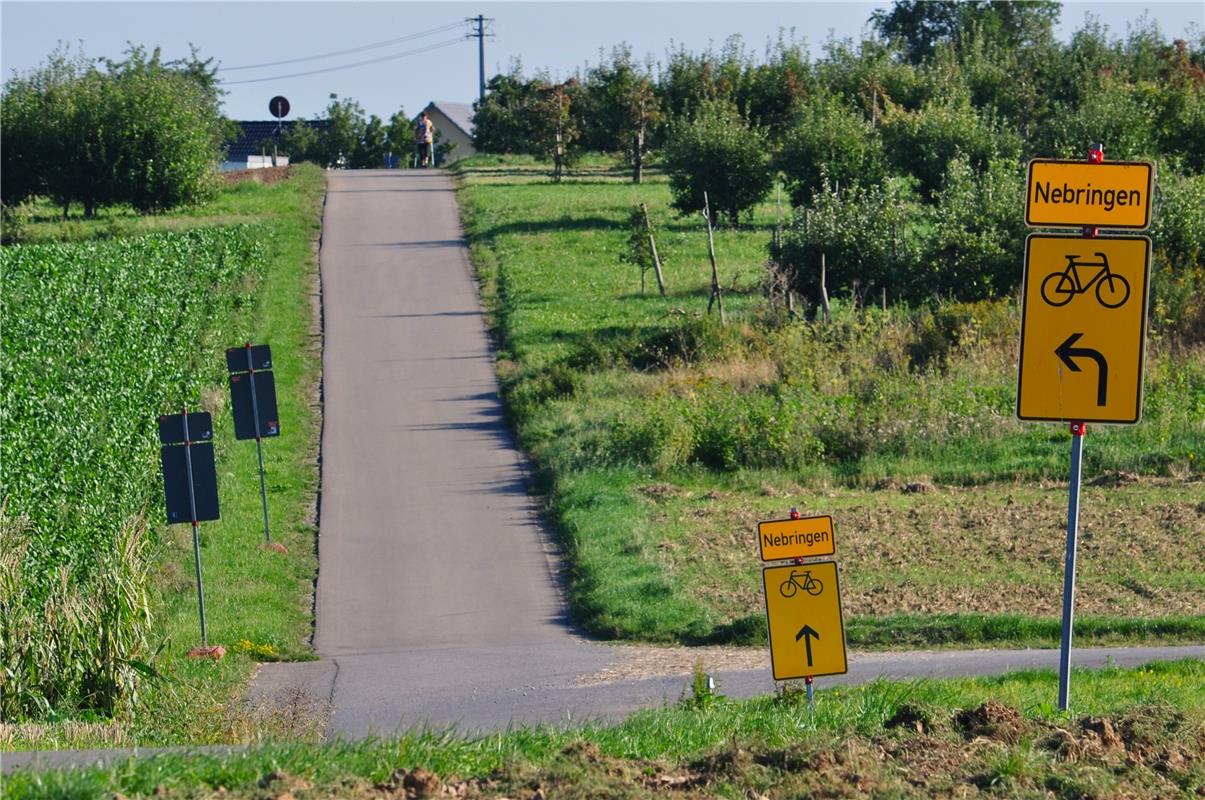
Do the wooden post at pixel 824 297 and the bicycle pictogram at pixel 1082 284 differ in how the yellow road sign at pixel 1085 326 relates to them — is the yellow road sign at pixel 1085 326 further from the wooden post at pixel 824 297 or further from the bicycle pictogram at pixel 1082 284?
the wooden post at pixel 824 297

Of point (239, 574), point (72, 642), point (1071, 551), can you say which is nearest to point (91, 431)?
point (239, 574)

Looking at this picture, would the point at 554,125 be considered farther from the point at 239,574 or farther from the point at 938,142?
the point at 239,574

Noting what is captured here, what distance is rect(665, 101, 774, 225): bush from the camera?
39906 millimetres

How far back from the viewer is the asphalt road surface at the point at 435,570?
12602mm

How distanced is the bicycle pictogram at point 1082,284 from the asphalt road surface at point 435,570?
12.7 feet

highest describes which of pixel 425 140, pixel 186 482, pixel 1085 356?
pixel 425 140

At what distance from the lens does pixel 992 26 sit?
3039 inches

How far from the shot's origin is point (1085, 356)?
8109 millimetres

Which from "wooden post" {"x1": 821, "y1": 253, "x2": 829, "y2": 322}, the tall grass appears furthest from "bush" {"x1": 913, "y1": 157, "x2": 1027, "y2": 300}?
the tall grass

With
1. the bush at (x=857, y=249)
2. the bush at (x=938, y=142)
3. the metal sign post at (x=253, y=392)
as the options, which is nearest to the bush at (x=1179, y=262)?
the bush at (x=857, y=249)

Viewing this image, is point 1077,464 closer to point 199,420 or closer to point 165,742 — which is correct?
point 165,742

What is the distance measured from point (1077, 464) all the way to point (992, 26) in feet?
242

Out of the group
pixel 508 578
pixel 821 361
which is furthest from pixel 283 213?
pixel 508 578

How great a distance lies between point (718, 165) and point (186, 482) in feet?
87.4
